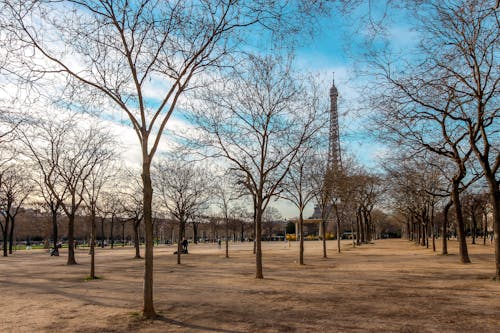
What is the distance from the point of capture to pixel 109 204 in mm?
51594

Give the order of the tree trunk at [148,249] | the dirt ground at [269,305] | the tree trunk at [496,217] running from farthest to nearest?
1. the tree trunk at [496,217]
2. the tree trunk at [148,249]
3. the dirt ground at [269,305]

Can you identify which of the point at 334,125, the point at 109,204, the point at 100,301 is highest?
the point at 334,125

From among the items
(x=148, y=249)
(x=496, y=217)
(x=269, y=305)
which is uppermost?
(x=496, y=217)

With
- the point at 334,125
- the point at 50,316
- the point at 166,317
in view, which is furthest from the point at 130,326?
the point at 334,125

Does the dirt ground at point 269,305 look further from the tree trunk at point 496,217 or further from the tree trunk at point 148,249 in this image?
the tree trunk at point 496,217

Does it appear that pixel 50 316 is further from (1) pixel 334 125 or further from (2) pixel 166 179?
(2) pixel 166 179

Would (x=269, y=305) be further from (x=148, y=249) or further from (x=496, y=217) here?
(x=496, y=217)

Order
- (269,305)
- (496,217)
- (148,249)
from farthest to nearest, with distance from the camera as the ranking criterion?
1. (496,217)
2. (269,305)
3. (148,249)

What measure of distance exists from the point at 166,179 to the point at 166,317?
24531mm

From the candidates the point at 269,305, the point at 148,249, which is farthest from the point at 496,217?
the point at 148,249

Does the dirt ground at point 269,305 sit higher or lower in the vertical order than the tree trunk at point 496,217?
lower

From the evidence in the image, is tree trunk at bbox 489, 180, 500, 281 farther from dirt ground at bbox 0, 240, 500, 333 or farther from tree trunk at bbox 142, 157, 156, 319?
tree trunk at bbox 142, 157, 156, 319

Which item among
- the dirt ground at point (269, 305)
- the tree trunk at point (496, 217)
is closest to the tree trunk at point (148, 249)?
the dirt ground at point (269, 305)

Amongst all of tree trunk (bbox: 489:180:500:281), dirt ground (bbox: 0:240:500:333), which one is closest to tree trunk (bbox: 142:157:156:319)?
dirt ground (bbox: 0:240:500:333)
